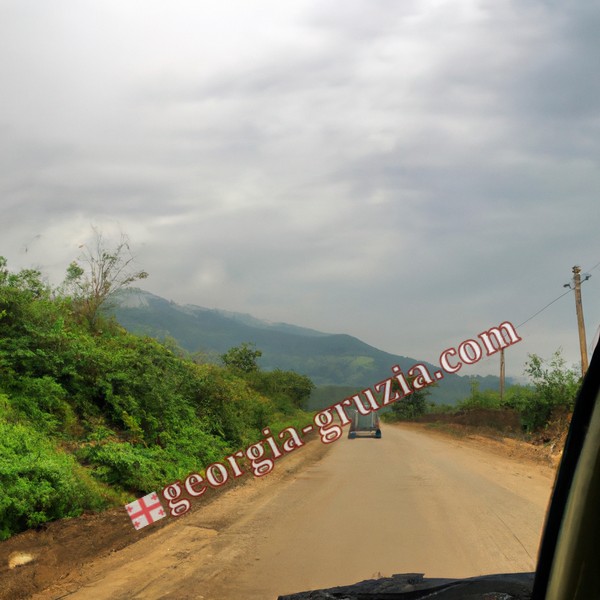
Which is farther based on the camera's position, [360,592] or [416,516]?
[416,516]

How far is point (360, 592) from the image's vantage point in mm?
2537

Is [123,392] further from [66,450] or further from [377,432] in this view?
[377,432]

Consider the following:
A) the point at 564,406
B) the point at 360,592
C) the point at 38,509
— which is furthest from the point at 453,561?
the point at 564,406

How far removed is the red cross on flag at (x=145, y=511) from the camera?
9941 mm

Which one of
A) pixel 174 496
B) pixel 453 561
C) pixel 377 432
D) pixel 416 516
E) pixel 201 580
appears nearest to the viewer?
pixel 201 580

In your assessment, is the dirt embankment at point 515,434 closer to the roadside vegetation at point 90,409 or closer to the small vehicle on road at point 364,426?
the small vehicle on road at point 364,426

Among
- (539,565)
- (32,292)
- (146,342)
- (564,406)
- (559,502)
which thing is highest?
(32,292)

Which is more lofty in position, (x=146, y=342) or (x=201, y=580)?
(x=146, y=342)

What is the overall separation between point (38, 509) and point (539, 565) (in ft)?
30.5

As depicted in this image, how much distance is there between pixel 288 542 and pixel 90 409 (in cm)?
841

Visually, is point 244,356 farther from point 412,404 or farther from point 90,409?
point 90,409

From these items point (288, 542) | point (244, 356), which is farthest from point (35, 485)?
point (244, 356)

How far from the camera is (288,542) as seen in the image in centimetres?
809

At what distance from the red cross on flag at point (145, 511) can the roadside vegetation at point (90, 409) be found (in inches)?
10.4
